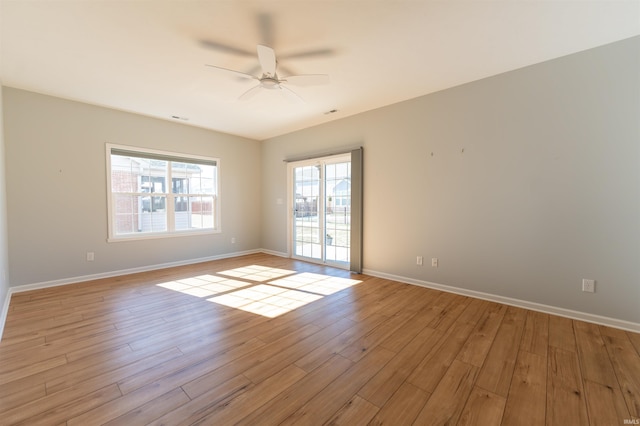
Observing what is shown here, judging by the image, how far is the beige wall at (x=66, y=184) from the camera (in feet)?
11.4

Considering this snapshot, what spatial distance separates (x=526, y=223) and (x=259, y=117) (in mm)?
4260

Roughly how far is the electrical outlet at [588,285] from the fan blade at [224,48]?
4.20 meters

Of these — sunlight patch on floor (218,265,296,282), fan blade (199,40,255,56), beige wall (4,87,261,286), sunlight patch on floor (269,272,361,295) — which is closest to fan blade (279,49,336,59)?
fan blade (199,40,255,56)

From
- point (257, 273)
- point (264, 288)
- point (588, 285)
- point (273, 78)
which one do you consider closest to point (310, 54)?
point (273, 78)

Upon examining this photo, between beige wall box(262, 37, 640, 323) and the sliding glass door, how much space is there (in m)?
0.67

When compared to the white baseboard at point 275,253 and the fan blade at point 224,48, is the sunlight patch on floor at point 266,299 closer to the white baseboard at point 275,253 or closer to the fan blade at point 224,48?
the white baseboard at point 275,253

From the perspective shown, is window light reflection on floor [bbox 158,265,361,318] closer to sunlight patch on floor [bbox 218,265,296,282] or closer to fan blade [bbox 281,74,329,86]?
sunlight patch on floor [bbox 218,265,296,282]

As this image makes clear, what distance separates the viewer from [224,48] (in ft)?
8.40

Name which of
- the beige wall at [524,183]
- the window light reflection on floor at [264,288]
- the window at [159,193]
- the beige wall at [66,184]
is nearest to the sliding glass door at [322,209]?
the beige wall at [524,183]

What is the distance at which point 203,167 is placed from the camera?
540 centimetres

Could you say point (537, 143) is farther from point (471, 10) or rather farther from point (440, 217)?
point (471, 10)

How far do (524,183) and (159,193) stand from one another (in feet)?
18.7

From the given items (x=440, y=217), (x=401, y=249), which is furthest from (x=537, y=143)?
(x=401, y=249)

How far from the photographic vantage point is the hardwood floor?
1.49 m
